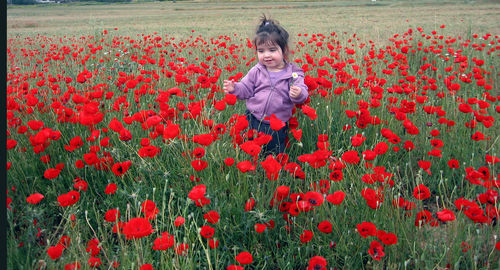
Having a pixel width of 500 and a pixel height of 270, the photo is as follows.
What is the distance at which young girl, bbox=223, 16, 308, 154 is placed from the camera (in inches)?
103

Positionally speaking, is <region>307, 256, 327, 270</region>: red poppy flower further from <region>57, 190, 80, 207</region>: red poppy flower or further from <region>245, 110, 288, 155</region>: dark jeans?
<region>245, 110, 288, 155</region>: dark jeans

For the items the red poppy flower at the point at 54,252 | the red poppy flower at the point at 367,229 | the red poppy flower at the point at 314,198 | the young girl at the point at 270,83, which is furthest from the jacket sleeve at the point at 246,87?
the red poppy flower at the point at 54,252

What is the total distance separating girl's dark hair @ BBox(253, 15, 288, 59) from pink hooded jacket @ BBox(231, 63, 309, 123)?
0.21 meters

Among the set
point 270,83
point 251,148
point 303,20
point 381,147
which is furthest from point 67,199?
point 303,20

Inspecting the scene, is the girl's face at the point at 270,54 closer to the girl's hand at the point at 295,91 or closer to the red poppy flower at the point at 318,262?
the girl's hand at the point at 295,91

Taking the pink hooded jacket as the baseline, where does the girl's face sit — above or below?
above

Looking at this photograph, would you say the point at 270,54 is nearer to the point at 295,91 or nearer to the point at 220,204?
the point at 295,91

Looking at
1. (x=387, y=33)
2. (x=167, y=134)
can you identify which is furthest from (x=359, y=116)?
(x=387, y=33)

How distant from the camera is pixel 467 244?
1.46 meters

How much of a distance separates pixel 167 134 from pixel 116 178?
1.88 feet

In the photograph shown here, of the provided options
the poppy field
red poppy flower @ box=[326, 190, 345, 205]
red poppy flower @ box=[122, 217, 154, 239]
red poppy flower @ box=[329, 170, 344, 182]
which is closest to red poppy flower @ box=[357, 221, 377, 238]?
the poppy field

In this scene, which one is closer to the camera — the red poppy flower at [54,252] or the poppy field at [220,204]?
the red poppy flower at [54,252]

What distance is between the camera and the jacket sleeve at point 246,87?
2740 millimetres

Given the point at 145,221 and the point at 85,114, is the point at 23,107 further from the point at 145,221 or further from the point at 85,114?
the point at 145,221
